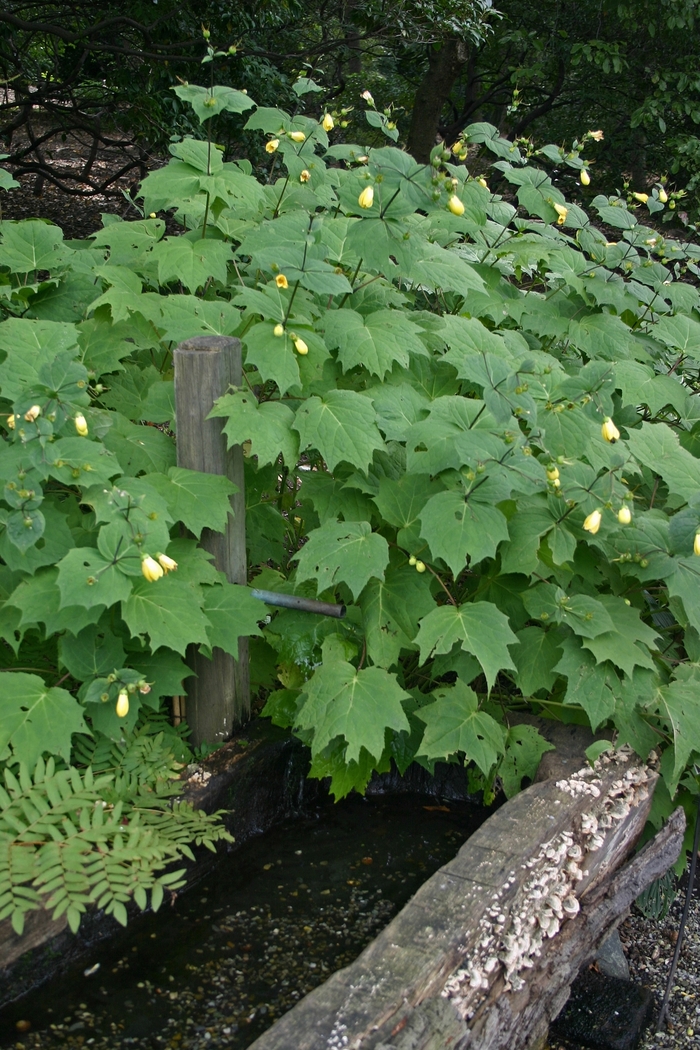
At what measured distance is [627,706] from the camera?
233 cm

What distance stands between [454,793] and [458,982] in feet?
3.51

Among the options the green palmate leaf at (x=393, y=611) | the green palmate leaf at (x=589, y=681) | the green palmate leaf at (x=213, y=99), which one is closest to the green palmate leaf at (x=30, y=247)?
the green palmate leaf at (x=213, y=99)

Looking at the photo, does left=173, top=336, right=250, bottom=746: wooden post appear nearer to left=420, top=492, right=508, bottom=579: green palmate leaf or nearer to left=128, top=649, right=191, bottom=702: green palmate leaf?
left=128, top=649, right=191, bottom=702: green palmate leaf

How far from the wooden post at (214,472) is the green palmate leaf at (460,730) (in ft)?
1.78

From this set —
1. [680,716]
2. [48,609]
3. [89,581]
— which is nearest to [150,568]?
[89,581]

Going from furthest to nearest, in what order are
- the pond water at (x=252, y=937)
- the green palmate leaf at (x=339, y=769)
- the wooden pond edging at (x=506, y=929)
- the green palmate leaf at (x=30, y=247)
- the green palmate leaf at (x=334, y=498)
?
the green palmate leaf at (x=30, y=247) < the green palmate leaf at (x=334, y=498) < the green palmate leaf at (x=339, y=769) < the pond water at (x=252, y=937) < the wooden pond edging at (x=506, y=929)

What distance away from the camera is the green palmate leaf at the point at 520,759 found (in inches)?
96.2

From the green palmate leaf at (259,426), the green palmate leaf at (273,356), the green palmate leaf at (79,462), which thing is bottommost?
the green palmate leaf at (79,462)

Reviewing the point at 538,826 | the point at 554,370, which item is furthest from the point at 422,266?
the point at 538,826

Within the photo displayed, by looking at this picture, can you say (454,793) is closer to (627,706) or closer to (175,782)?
(627,706)

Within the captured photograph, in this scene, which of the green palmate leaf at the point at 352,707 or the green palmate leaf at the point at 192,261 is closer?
the green palmate leaf at the point at 352,707

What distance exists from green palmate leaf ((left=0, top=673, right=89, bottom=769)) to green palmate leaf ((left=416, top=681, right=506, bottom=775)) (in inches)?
33.1

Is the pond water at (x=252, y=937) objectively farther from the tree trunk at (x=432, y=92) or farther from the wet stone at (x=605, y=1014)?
the tree trunk at (x=432, y=92)

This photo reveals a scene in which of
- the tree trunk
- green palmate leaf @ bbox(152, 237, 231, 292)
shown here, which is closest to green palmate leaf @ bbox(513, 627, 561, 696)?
green palmate leaf @ bbox(152, 237, 231, 292)
